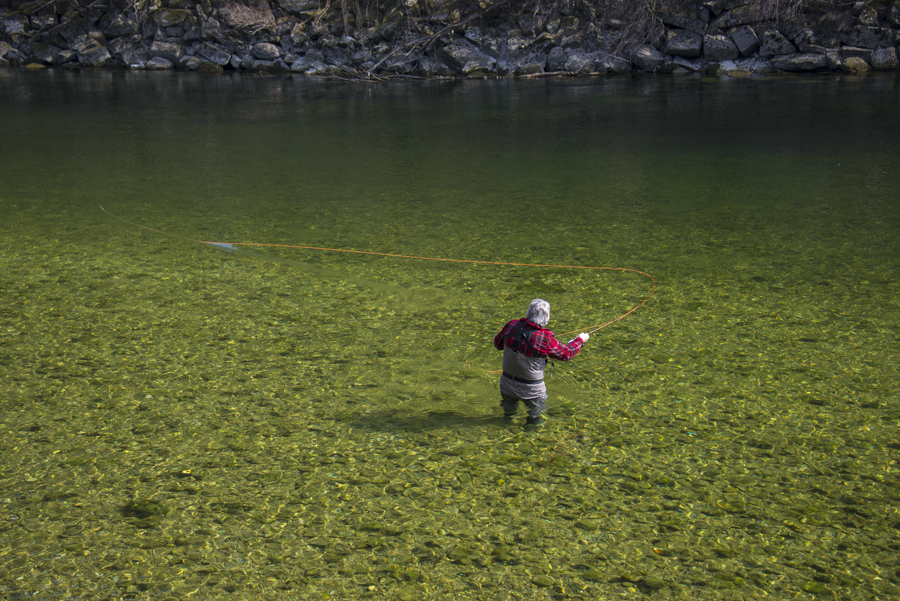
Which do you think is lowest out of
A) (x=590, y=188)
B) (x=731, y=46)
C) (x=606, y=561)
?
(x=606, y=561)

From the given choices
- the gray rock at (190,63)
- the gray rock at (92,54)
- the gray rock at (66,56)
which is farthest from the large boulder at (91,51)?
the gray rock at (190,63)

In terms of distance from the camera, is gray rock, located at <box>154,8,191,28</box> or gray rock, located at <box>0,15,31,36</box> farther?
gray rock, located at <box>0,15,31,36</box>

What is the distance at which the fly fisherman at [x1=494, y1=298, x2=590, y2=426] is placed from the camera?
11.7 ft

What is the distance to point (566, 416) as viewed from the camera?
3.97m

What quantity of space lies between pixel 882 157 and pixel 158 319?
8180mm

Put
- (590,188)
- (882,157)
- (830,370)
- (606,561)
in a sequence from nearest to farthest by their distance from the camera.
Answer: (606,561)
(830,370)
(590,188)
(882,157)

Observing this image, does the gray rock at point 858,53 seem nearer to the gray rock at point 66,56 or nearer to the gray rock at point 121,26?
the gray rock at point 121,26

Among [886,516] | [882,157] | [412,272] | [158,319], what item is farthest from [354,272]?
[882,157]

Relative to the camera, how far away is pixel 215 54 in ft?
78.1

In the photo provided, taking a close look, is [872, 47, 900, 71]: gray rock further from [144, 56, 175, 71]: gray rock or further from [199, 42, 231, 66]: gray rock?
[144, 56, 175, 71]: gray rock

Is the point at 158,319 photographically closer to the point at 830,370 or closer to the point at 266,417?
the point at 266,417

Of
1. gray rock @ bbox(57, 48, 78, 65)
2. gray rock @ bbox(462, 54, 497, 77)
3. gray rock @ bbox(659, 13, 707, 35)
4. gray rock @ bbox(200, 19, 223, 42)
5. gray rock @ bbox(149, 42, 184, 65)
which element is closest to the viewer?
gray rock @ bbox(659, 13, 707, 35)

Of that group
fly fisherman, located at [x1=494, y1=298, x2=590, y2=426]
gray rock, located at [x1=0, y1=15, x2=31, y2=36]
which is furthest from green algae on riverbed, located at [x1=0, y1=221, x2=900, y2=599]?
gray rock, located at [x1=0, y1=15, x2=31, y2=36]

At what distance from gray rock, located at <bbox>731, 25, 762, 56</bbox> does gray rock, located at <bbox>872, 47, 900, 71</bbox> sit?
8.51 ft
